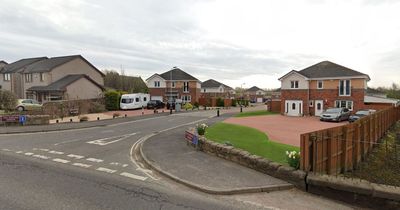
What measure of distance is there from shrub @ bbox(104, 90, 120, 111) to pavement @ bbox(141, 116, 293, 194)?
1261 inches

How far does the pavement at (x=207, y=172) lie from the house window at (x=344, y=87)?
30.4m

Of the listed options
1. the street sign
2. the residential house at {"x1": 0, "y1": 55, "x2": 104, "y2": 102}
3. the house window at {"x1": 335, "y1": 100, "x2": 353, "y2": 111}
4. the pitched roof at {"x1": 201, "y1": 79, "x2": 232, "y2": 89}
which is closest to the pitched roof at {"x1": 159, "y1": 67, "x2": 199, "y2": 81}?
the residential house at {"x1": 0, "y1": 55, "x2": 104, "y2": 102}

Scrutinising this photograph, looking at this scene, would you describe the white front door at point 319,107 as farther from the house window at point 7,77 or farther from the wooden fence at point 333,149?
the house window at point 7,77

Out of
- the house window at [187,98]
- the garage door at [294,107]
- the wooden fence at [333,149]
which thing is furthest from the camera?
the house window at [187,98]

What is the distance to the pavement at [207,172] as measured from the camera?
7.50m

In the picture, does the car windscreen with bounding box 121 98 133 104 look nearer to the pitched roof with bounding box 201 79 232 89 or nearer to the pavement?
the pavement

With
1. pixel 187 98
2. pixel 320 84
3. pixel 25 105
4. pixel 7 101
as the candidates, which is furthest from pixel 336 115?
pixel 25 105

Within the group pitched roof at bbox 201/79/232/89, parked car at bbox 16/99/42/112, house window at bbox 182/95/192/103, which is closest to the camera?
parked car at bbox 16/99/42/112

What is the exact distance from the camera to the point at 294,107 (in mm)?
39344

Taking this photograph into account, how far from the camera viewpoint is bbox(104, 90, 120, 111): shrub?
4256cm

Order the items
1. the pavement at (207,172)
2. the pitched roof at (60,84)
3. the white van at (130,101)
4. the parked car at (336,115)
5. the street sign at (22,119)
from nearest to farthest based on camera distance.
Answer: the pavement at (207,172), the street sign at (22,119), the parked car at (336,115), the pitched roof at (60,84), the white van at (130,101)

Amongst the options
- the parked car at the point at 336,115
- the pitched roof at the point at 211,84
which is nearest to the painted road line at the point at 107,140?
the parked car at the point at 336,115

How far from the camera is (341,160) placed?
9.41 m

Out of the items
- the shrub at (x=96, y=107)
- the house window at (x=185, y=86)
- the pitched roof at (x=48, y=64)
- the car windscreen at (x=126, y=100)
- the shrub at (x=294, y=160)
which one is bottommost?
the shrub at (x=294, y=160)
